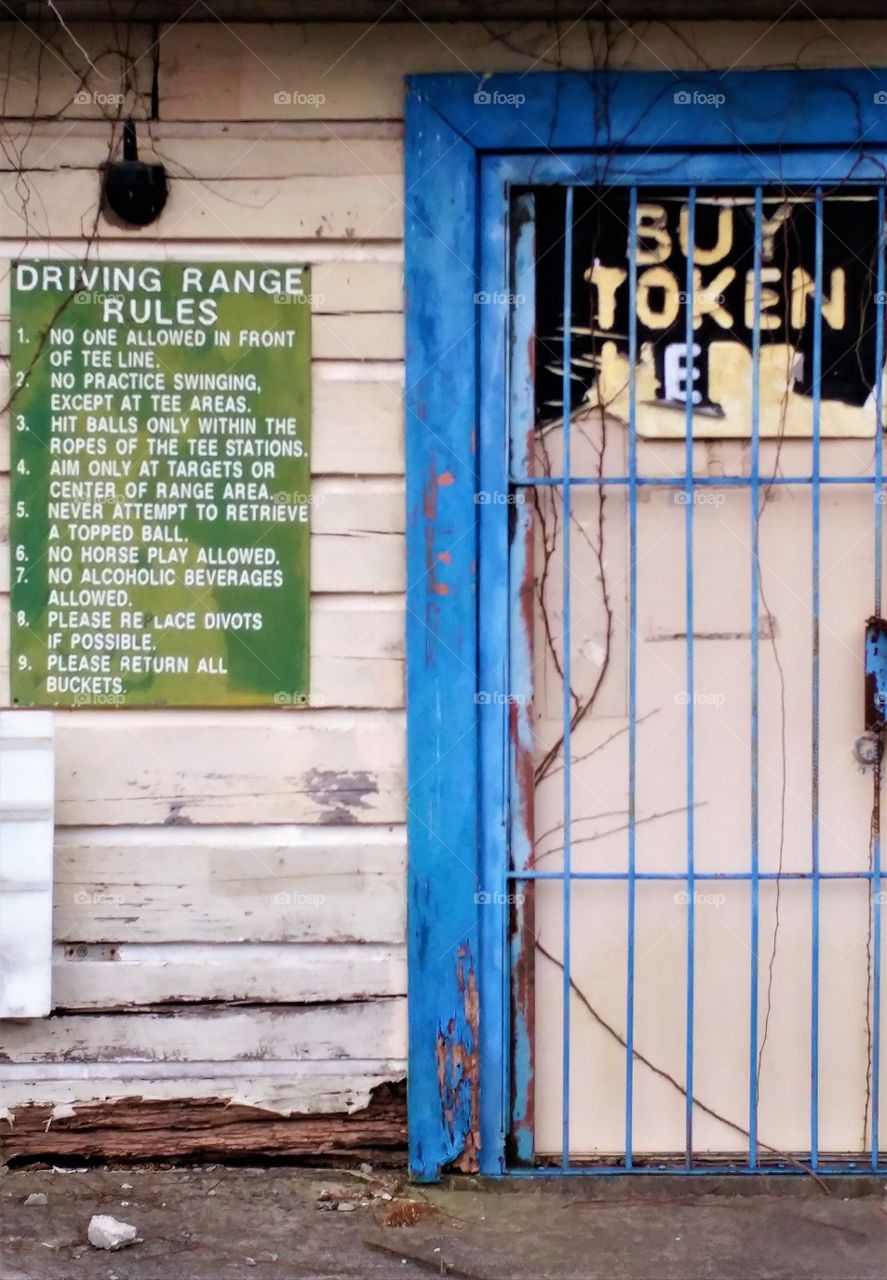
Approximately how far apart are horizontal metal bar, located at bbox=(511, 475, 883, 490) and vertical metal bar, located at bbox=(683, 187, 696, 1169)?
0.13ft

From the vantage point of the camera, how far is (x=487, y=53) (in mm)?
3129

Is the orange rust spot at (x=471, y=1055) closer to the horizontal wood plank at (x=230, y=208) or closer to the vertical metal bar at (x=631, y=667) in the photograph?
the vertical metal bar at (x=631, y=667)

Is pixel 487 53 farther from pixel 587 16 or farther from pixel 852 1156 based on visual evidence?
pixel 852 1156

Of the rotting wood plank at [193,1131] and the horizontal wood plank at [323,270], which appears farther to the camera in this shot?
the rotting wood plank at [193,1131]

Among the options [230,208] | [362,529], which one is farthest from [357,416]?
[230,208]

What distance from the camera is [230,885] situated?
3.24 m

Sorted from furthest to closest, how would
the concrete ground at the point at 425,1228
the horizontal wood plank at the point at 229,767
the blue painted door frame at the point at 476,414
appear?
the horizontal wood plank at the point at 229,767 < the blue painted door frame at the point at 476,414 < the concrete ground at the point at 425,1228

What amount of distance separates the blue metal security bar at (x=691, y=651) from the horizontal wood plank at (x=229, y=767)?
0.39m

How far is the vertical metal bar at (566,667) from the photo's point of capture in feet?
10.4

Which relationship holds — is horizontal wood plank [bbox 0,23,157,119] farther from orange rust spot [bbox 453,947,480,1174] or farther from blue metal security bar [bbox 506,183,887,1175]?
orange rust spot [bbox 453,947,480,1174]

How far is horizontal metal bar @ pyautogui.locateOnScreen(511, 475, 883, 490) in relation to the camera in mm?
3189

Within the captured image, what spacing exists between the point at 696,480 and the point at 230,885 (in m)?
1.61

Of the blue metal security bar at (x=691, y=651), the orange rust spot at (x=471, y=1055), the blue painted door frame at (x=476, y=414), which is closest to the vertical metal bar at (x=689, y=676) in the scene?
the blue metal security bar at (x=691, y=651)

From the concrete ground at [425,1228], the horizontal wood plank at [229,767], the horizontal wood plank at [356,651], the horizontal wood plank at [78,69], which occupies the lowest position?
the concrete ground at [425,1228]
